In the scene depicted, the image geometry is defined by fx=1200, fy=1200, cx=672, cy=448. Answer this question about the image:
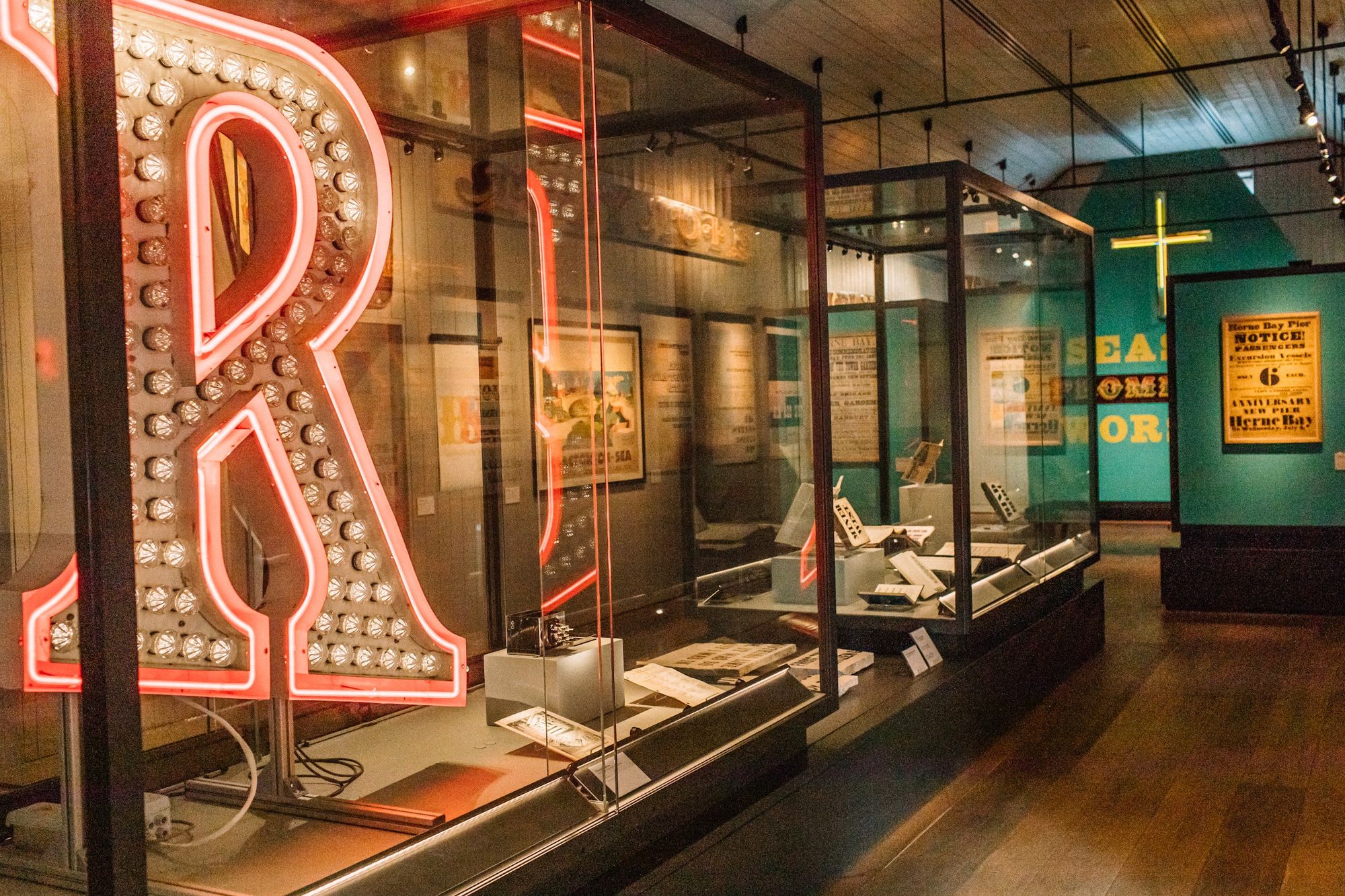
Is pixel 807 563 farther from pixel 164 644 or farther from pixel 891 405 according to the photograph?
pixel 891 405

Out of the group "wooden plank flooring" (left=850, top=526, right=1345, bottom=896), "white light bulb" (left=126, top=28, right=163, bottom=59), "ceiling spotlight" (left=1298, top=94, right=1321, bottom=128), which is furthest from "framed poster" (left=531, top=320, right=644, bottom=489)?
"ceiling spotlight" (left=1298, top=94, right=1321, bottom=128)

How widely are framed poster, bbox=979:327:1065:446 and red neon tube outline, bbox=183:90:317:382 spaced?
450cm

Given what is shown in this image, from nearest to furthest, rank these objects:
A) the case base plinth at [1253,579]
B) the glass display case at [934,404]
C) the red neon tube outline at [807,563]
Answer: the red neon tube outline at [807,563] → the glass display case at [934,404] → the case base plinth at [1253,579]

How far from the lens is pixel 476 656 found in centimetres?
299

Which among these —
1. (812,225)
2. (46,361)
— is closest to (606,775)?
(46,361)

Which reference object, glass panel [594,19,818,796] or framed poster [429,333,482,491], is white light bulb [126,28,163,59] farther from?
framed poster [429,333,482,491]

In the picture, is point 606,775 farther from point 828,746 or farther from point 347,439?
point 828,746

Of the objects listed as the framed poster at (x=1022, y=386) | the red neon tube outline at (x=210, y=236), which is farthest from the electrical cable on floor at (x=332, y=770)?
the framed poster at (x=1022, y=386)

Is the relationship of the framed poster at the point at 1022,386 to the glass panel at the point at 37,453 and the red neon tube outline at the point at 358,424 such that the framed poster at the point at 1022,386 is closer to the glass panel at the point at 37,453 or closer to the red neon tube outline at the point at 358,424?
the red neon tube outline at the point at 358,424

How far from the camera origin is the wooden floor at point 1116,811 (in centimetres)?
394

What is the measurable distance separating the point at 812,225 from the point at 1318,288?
7.12 m

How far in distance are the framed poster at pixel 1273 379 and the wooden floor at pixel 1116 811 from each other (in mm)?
2562

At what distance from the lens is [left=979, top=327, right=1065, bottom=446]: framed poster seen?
641 centimetres

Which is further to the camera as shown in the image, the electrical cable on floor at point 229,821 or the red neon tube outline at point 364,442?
the red neon tube outline at point 364,442
